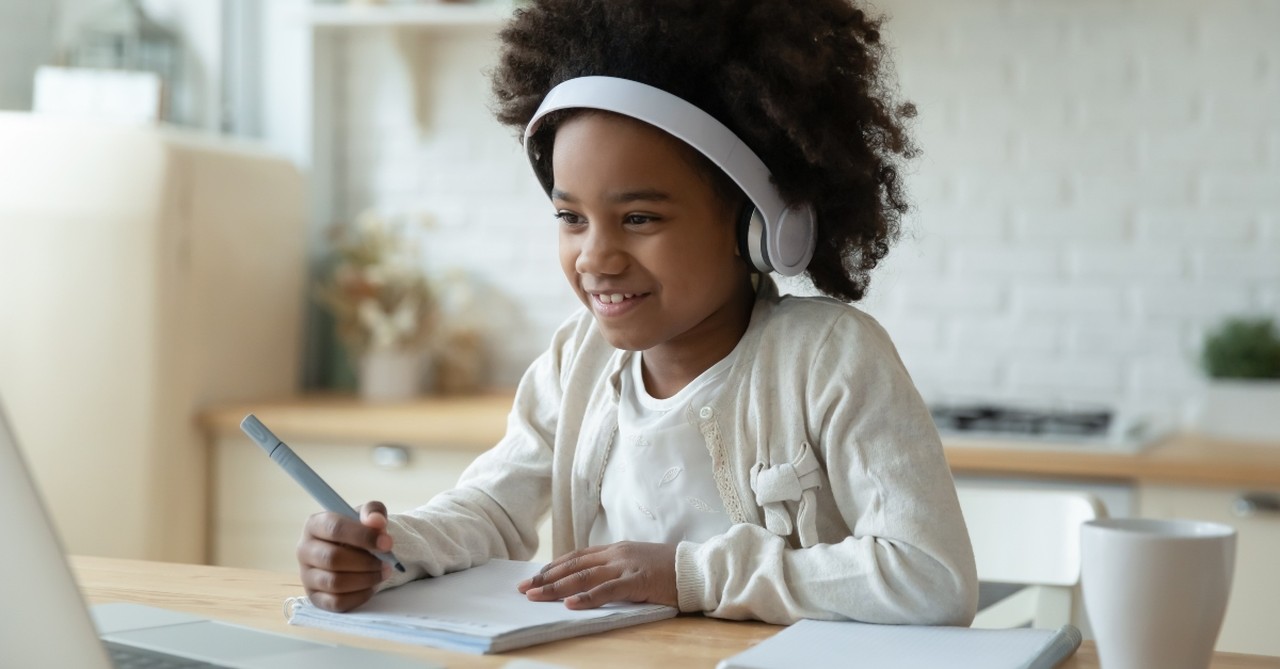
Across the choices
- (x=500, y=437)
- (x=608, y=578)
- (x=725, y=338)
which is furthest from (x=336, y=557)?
(x=500, y=437)

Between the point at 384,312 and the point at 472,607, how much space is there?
2.07 meters

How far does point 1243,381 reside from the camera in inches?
102

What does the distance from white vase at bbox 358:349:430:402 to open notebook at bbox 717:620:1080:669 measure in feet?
6.88

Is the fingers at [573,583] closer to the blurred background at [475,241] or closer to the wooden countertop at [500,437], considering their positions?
the wooden countertop at [500,437]

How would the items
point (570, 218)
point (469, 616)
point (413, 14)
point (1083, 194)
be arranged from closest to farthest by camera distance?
point (469, 616) → point (570, 218) → point (1083, 194) → point (413, 14)

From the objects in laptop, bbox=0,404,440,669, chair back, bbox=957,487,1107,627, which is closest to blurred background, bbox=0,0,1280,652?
chair back, bbox=957,487,1107,627

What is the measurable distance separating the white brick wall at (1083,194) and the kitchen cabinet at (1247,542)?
588 millimetres

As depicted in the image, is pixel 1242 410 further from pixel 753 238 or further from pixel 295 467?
pixel 295 467

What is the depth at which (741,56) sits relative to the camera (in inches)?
48.3

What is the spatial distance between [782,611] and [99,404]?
1.93 m

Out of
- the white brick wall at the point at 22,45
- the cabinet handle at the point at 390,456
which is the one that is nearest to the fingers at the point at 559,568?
the cabinet handle at the point at 390,456

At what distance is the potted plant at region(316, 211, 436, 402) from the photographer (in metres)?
3.04

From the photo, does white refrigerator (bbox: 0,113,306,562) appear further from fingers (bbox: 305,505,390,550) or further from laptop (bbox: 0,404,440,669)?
laptop (bbox: 0,404,440,669)

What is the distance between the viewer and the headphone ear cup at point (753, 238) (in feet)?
4.15
